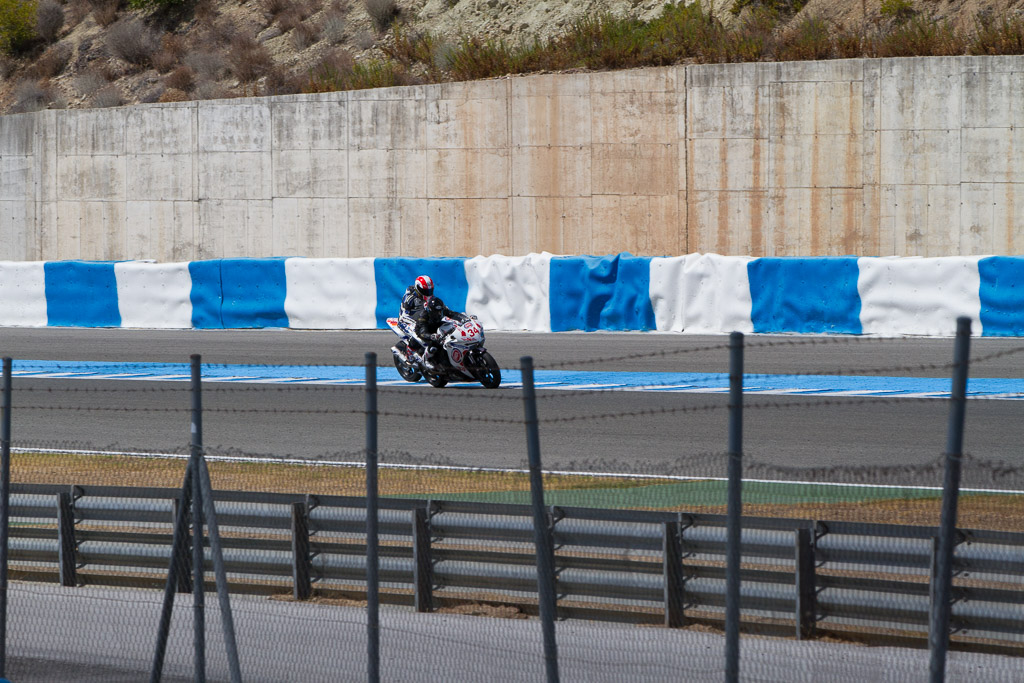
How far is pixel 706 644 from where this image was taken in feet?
20.9

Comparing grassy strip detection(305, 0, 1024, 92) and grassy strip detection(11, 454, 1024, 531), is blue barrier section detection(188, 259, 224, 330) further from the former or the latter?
grassy strip detection(11, 454, 1024, 531)

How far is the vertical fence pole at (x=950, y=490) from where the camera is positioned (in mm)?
3812

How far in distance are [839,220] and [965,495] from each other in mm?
18247

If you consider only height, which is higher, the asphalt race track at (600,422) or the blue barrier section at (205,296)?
the blue barrier section at (205,296)

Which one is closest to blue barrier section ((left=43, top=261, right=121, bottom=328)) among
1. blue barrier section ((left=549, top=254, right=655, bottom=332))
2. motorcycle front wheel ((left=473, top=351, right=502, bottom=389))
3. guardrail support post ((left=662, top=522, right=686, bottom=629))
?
blue barrier section ((left=549, top=254, right=655, bottom=332))

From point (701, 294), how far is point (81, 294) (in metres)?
11.9

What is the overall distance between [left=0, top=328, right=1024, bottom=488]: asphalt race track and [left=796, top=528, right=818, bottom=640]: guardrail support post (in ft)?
2.09

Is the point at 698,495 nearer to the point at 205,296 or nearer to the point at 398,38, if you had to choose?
the point at 205,296

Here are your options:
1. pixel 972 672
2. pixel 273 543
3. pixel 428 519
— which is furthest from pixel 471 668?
pixel 972 672

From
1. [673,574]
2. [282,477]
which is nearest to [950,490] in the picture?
[673,574]

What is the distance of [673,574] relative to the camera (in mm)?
6586

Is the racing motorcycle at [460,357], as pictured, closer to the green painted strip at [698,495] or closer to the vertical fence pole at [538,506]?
the green painted strip at [698,495]

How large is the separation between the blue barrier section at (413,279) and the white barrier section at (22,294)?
23.1 ft

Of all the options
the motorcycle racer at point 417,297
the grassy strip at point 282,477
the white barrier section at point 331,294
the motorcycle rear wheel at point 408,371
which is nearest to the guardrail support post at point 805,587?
the grassy strip at point 282,477
